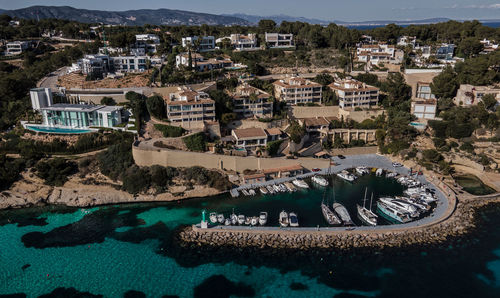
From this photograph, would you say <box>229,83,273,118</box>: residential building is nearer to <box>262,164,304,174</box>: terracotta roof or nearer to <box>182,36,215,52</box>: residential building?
<box>262,164,304,174</box>: terracotta roof

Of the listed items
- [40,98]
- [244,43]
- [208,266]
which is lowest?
[208,266]

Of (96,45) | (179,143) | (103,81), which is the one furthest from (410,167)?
(96,45)

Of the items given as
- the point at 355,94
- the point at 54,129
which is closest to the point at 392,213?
the point at 355,94

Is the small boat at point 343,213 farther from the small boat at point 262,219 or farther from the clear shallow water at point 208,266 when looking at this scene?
the small boat at point 262,219

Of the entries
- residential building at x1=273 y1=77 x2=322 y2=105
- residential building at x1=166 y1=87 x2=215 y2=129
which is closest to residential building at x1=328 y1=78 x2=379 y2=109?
residential building at x1=273 y1=77 x2=322 y2=105

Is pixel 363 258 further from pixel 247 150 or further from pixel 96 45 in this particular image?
pixel 96 45

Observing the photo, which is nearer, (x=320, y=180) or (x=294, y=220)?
(x=294, y=220)

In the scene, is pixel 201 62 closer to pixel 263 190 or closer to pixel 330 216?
pixel 263 190
